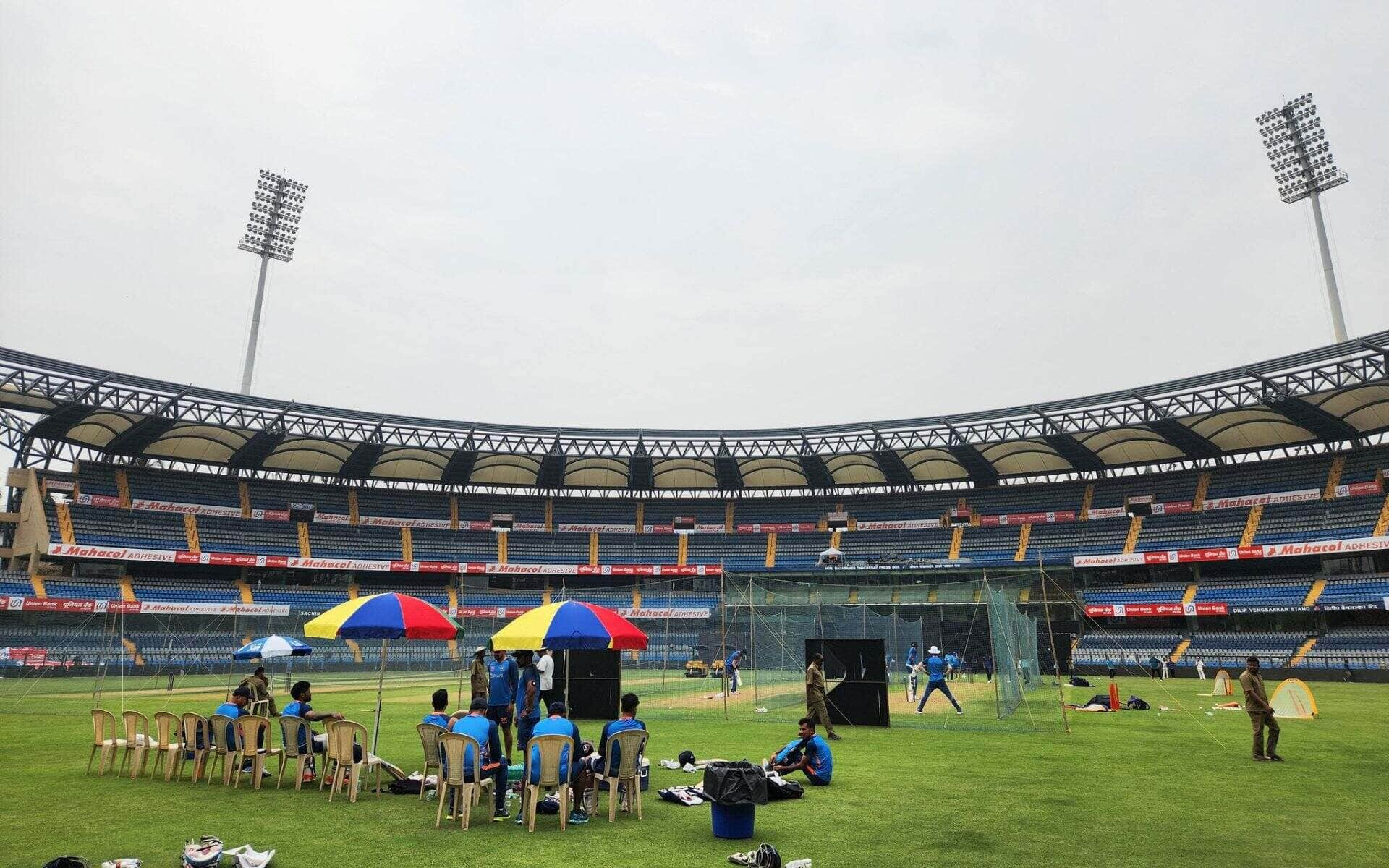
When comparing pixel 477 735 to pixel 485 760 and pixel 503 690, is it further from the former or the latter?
pixel 503 690

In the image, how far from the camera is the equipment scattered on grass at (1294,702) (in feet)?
64.6

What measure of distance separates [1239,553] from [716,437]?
95.3 feet

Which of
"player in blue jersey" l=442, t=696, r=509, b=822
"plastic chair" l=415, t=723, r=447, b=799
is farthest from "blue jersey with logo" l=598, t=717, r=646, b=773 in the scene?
"plastic chair" l=415, t=723, r=447, b=799

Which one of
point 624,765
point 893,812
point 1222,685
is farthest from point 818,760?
point 1222,685

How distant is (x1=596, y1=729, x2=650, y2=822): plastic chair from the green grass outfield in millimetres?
241

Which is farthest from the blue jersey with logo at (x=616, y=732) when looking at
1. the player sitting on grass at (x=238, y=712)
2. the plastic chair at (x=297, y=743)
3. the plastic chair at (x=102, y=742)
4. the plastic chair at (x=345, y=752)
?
the plastic chair at (x=102, y=742)

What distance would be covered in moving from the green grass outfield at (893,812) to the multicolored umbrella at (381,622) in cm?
210

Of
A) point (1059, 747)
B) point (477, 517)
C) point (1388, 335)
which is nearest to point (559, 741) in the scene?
point (1059, 747)

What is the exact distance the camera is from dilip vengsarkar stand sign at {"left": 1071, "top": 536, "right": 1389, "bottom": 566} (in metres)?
38.6

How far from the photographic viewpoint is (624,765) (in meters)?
8.99

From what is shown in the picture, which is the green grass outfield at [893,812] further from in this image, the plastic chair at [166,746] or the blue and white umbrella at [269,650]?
the blue and white umbrella at [269,650]

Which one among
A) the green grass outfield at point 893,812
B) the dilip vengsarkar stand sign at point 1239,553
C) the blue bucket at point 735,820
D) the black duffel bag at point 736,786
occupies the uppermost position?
the dilip vengsarkar stand sign at point 1239,553

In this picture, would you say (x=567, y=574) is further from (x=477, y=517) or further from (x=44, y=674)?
(x=44, y=674)

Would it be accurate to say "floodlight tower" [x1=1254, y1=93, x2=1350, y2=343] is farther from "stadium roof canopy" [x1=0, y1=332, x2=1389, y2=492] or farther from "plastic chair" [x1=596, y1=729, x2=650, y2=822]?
"plastic chair" [x1=596, y1=729, x2=650, y2=822]
